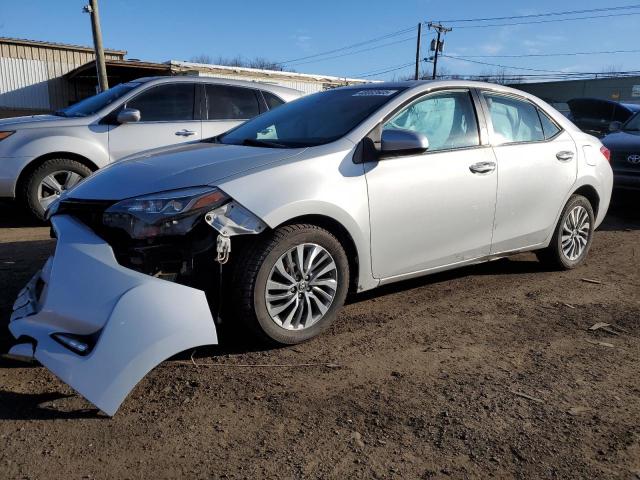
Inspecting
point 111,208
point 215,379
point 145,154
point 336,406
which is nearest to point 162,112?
point 145,154

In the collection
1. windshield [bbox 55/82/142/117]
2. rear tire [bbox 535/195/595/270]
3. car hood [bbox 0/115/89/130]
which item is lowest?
rear tire [bbox 535/195/595/270]

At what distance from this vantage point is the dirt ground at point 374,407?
230cm

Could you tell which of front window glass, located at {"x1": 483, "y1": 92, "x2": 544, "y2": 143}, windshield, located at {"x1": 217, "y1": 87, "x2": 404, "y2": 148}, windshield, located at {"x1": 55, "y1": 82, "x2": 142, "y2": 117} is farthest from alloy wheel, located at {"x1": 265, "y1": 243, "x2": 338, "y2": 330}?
windshield, located at {"x1": 55, "y1": 82, "x2": 142, "y2": 117}

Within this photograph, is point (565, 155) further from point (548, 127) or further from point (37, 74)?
point (37, 74)

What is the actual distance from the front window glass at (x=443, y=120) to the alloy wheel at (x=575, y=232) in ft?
4.77

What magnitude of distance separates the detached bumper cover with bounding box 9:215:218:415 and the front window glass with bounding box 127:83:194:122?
14.4ft

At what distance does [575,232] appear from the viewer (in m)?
5.21

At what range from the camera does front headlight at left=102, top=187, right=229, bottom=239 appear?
2.99 m

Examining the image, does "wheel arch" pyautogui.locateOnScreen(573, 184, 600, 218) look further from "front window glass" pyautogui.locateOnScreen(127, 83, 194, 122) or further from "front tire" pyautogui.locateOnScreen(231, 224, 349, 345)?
"front window glass" pyautogui.locateOnScreen(127, 83, 194, 122)

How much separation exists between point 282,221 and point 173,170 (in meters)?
0.72

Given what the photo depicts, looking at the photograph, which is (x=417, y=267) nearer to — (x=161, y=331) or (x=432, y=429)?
(x=432, y=429)

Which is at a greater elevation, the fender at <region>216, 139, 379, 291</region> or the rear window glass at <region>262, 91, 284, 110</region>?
the rear window glass at <region>262, 91, 284, 110</region>

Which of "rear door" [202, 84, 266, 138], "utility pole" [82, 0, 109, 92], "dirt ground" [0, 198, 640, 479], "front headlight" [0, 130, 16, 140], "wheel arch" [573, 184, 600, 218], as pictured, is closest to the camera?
"dirt ground" [0, 198, 640, 479]

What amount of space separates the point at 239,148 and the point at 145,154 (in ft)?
2.32
